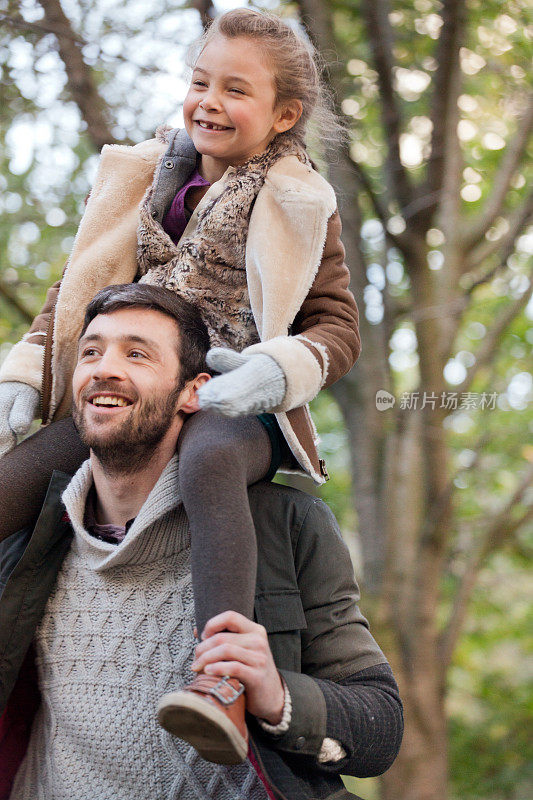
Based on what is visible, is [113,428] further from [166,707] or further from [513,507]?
[513,507]

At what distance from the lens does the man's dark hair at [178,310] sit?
2059mm

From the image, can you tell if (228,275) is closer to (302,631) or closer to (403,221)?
(302,631)

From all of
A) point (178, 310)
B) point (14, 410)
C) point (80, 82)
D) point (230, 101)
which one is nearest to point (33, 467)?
point (14, 410)

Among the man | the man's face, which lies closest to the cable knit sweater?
the man

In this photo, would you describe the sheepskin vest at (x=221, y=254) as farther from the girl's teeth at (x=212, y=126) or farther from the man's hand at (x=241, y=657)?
the man's hand at (x=241, y=657)

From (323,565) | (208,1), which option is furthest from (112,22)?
(323,565)

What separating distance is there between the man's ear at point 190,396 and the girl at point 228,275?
0.29 feet

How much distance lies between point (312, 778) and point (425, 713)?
3036 millimetres

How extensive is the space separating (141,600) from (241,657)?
582 mm

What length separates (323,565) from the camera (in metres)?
2.06

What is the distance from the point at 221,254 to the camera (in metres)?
2.01

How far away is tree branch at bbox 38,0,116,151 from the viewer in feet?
14.5

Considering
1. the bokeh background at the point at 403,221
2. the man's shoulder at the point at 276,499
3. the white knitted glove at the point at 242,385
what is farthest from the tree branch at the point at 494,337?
the white knitted glove at the point at 242,385

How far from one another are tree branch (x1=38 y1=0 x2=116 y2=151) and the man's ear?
110 inches
